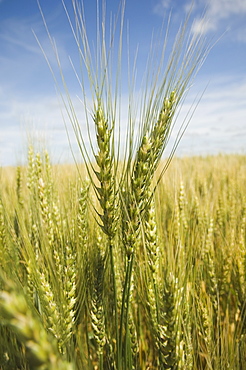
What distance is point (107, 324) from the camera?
1424 millimetres

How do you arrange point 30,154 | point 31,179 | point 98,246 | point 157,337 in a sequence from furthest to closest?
point 30,154 < point 31,179 < point 98,246 < point 157,337

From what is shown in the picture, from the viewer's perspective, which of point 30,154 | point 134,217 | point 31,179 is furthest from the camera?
point 30,154

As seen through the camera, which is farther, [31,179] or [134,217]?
[31,179]

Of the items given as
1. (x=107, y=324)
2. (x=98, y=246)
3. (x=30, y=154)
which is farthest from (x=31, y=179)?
(x=107, y=324)

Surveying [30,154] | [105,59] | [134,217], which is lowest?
[134,217]

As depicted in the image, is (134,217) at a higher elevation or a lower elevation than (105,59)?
lower

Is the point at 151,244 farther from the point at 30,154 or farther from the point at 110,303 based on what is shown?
the point at 30,154

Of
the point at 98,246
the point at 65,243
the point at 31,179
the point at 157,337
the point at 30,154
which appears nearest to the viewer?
the point at 157,337

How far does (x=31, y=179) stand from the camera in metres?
→ 2.57

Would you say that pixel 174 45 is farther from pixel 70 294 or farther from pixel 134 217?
pixel 70 294

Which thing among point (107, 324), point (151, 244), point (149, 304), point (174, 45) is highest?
point (174, 45)

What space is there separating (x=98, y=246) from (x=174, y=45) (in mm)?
1060

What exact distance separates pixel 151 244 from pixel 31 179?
1.66 metres

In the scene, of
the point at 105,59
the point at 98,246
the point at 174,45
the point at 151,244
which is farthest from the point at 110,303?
the point at 174,45
